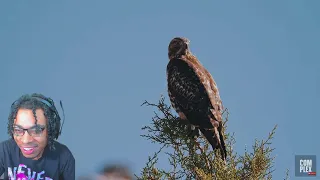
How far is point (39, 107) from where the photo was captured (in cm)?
779

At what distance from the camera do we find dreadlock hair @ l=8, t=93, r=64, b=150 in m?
7.79

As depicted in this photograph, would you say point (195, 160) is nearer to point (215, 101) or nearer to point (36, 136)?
point (215, 101)

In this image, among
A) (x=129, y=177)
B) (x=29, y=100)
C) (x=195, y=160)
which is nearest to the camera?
(x=195, y=160)

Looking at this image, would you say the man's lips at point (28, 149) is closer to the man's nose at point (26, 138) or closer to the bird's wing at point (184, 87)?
the man's nose at point (26, 138)

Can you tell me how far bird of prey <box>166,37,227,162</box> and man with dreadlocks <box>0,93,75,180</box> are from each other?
1954 millimetres

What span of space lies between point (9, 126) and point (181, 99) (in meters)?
2.72

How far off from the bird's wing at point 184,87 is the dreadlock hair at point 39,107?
72.5 inches

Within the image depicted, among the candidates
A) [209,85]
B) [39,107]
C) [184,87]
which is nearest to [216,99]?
[209,85]

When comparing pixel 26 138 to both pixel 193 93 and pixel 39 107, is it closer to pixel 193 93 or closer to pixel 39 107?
pixel 39 107

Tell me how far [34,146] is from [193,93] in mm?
2637

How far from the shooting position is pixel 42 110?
25.6ft

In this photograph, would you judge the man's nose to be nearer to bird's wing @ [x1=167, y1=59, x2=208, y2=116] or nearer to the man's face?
the man's face

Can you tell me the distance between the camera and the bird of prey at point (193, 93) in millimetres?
6738

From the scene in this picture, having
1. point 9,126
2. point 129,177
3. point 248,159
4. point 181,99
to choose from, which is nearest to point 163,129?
point 181,99
